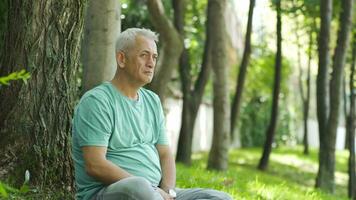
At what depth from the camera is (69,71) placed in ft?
17.3

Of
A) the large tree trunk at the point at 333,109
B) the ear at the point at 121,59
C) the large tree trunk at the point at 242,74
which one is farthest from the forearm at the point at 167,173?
the large tree trunk at the point at 242,74

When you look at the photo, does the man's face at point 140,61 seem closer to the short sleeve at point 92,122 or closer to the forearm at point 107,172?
the short sleeve at point 92,122

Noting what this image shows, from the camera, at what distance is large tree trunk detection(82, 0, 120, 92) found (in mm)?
6543

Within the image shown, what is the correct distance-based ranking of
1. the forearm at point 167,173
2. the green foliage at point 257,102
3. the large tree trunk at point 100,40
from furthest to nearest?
the green foliage at point 257,102, the large tree trunk at point 100,40, the forearm at point 167,173

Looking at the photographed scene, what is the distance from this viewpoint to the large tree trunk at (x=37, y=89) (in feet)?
16.6

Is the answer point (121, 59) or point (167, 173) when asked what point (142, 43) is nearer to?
point (121, 59)

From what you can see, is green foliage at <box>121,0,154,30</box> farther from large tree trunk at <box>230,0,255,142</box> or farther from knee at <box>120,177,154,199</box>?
knee at <box>120,177,154,199</box>

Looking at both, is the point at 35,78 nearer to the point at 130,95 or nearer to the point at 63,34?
the point at 63,34

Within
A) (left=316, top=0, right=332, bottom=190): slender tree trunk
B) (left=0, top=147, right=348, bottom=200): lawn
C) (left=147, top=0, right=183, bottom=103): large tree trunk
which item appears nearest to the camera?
(left=0, top=147, right=348, bottom=200): lawn

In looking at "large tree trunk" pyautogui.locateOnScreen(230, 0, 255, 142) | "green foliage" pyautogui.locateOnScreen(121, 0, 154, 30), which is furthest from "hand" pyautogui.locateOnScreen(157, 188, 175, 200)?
"green foliage" pyautogui.locateOnScreen(121, 0, 154, 30)

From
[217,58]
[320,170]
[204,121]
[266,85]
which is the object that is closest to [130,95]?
[217,58]

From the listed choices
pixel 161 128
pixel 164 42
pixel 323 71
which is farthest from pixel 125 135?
pixel 323 71

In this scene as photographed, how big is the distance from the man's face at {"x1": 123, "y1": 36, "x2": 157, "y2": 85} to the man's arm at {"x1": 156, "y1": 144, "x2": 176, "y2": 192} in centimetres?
60

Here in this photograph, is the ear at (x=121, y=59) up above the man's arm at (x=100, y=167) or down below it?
above
